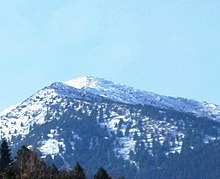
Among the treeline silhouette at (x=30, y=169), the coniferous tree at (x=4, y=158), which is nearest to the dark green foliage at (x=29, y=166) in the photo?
the treeline silhouette at (x=30, y=169)

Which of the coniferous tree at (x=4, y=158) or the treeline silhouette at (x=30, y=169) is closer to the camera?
the treeline silhouette at (x=30, y=169)

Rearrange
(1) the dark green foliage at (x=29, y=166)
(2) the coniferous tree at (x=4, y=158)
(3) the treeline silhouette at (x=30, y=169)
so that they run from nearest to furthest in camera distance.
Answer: (1) the dark green foliage at (x=29, y=166) < (3) the treeline silhouette at (x=30, y=169) < (2) the coniferous tree at (x=4, y=158)

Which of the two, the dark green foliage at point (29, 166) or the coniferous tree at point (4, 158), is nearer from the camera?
the dark green foliage at point (29, 166)

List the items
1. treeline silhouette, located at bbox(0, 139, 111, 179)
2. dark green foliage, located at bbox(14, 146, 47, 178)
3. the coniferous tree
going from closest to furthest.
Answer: dark green foliage, located at bbox(14, 146, 47, 178) → treeline silhouette, located at bbox(0, 139, 111, 179) → the coniferous tree

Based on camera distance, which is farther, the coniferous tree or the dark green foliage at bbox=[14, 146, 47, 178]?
the coniferous tree

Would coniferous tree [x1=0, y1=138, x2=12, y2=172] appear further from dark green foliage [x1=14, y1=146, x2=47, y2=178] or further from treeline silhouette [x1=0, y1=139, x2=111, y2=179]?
dark green foliage [x1=14, y1=146, x2=47, y2=178]

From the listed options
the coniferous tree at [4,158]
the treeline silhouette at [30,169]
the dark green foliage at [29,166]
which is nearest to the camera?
the dark green foliage at [29,166]

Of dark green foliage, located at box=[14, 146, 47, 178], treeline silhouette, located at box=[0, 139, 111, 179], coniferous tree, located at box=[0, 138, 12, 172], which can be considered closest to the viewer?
dark green foliage, located at box=[14, 146, 47, 178]

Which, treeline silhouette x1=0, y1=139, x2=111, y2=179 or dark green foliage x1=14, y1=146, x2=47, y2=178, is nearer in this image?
dark green foliage x1=14, y1=146, x2=47, y2=178

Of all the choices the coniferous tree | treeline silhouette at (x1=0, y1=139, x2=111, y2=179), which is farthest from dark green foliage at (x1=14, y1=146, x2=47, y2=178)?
the coniferous tree

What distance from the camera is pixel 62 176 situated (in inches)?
4380

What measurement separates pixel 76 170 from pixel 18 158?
1146 centimetres

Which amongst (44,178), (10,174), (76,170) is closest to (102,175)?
(76,170)

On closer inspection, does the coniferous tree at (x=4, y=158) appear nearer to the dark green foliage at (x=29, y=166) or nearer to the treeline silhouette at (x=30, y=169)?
the treeline silhouette at (x=30, y=169)
